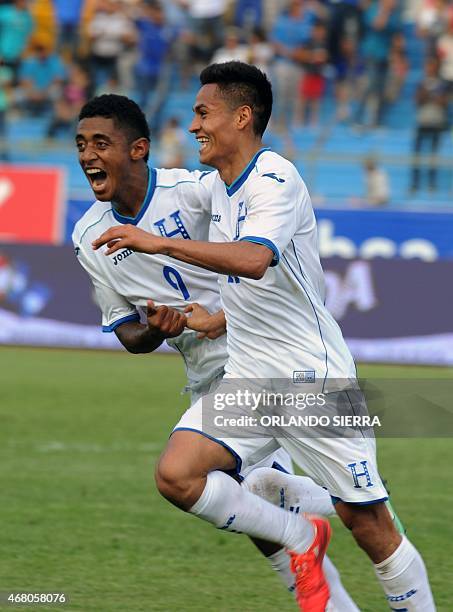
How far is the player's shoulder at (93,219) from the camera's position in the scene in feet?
19.4

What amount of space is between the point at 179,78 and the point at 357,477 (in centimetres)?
1740

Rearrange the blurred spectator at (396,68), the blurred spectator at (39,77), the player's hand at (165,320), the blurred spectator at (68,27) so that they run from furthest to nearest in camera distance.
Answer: the blurred spectator at (68,27)
the blurred spectator at (39,77)
the blurred spectator at (396,68)
the player's hand at (165,320)

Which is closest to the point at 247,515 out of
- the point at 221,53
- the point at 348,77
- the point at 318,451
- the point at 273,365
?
the point at 318,451

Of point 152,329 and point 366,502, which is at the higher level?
point 152,329

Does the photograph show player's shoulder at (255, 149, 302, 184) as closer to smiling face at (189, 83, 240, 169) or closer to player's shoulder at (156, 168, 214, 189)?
smiling face at (189, 83, 240, 169)

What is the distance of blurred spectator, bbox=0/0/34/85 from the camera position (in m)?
21.7

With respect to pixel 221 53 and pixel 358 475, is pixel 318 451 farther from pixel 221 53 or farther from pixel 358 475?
pixel 221 53

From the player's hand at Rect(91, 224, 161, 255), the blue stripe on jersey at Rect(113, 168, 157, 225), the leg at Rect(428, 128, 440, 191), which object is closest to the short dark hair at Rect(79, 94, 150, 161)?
the blue stripe on jersey at Rect(113, 168, 157, 225)

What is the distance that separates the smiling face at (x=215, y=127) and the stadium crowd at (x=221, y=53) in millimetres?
14385

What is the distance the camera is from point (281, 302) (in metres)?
5.08

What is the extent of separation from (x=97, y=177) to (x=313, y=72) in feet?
51.3

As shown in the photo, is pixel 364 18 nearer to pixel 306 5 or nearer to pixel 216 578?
pixel 306 5

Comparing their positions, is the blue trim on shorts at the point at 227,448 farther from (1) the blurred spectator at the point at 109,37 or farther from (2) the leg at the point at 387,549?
(1) the blurred spectator at the point at 109,37

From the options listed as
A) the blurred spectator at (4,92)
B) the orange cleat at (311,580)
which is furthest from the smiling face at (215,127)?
the blurred spectator at (4,92)
